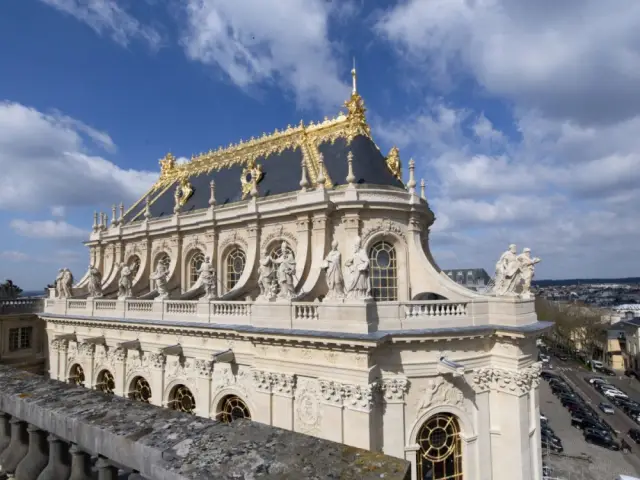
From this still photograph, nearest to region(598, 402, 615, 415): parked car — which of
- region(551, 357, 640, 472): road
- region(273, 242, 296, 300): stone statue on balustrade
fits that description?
region(551, 357, 640, 472): road

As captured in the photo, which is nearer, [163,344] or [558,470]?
[163,344]

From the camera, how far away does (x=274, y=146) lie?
90.2ft

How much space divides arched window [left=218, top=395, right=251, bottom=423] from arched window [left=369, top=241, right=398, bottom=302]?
7798mm

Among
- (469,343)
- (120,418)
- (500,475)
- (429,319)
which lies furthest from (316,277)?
(120,418)

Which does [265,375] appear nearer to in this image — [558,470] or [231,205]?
[231,205]

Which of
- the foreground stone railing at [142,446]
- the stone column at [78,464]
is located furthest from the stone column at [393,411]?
the stone column at [78,464]

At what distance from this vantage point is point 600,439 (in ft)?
123

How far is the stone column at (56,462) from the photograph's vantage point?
439cm

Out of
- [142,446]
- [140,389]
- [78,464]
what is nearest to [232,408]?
[140,389]

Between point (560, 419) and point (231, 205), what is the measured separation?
42.0m

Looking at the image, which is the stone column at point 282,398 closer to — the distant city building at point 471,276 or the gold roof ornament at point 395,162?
the gold roof ornament at point 395,162

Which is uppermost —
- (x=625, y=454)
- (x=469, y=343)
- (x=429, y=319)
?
(x=429, y=319)

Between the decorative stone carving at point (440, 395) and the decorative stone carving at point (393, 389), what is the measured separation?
3.63ft

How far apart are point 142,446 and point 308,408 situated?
1275cm
